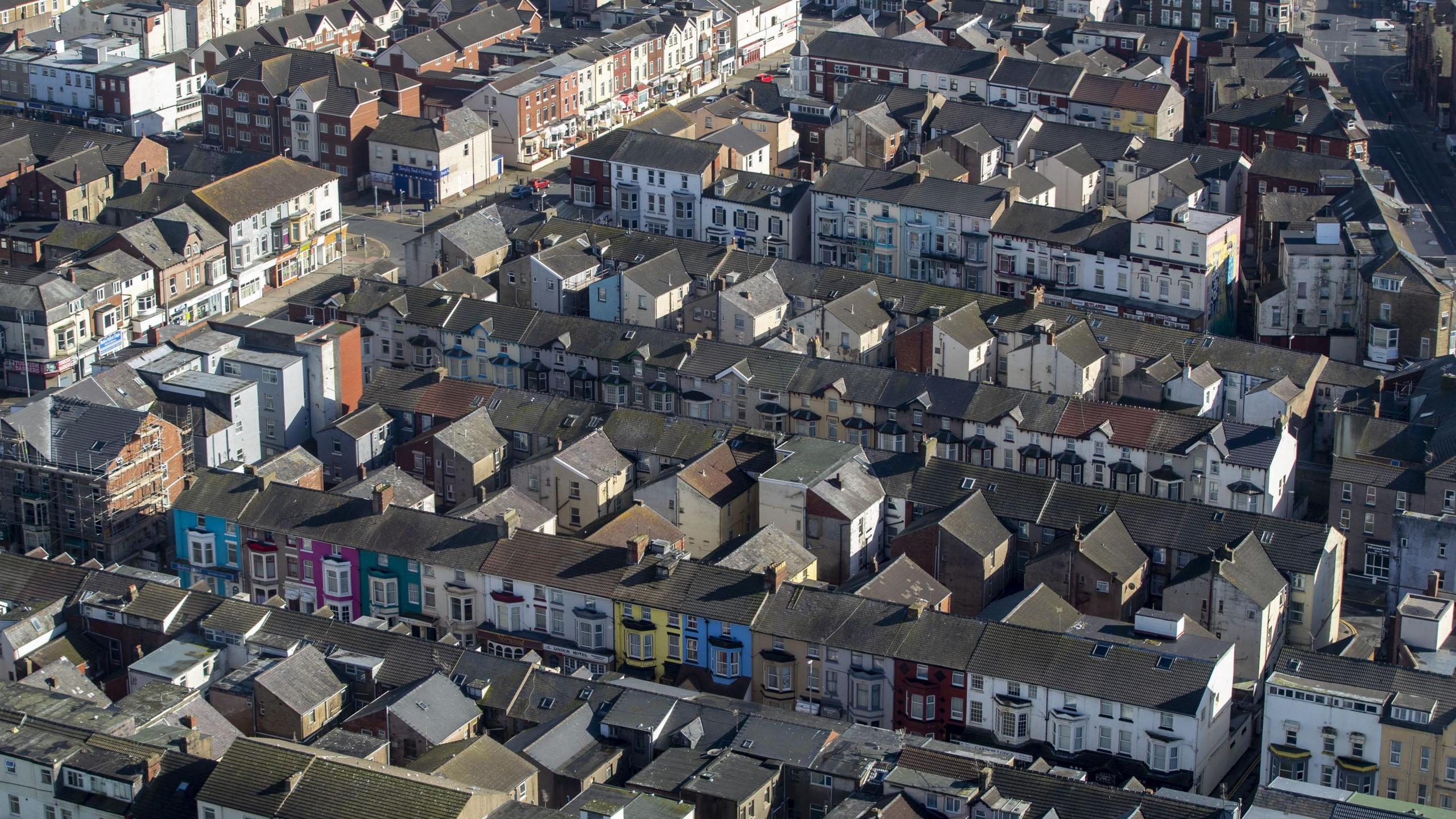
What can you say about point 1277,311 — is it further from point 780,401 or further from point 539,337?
point 539,337

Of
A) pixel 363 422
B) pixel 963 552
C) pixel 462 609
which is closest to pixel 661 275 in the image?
pixel 363 422

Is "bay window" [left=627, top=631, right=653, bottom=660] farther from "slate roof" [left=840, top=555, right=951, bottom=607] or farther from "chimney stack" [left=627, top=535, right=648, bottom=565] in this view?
"slate roof" [left=840, top=555, right=951, bottom=607]

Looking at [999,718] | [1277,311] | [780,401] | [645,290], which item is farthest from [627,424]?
[1277,311]

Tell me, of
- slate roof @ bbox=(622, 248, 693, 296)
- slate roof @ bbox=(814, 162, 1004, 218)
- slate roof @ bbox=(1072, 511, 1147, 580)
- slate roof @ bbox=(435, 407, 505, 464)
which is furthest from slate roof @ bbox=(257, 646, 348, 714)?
slate roof @ bbox=(814, 162, 1004, 218)

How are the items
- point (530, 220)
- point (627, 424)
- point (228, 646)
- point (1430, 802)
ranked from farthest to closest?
point (530, 220) → point (627, 424) → point (228, 646) → point (1430, 802)

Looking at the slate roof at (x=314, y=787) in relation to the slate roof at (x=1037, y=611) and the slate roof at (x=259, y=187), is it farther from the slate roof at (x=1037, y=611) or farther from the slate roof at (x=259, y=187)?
the slate roof at (x=259, y=187)

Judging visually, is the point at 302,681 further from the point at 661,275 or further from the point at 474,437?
the point at 661,275

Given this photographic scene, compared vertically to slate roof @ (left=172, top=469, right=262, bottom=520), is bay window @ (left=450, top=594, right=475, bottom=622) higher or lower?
lower
